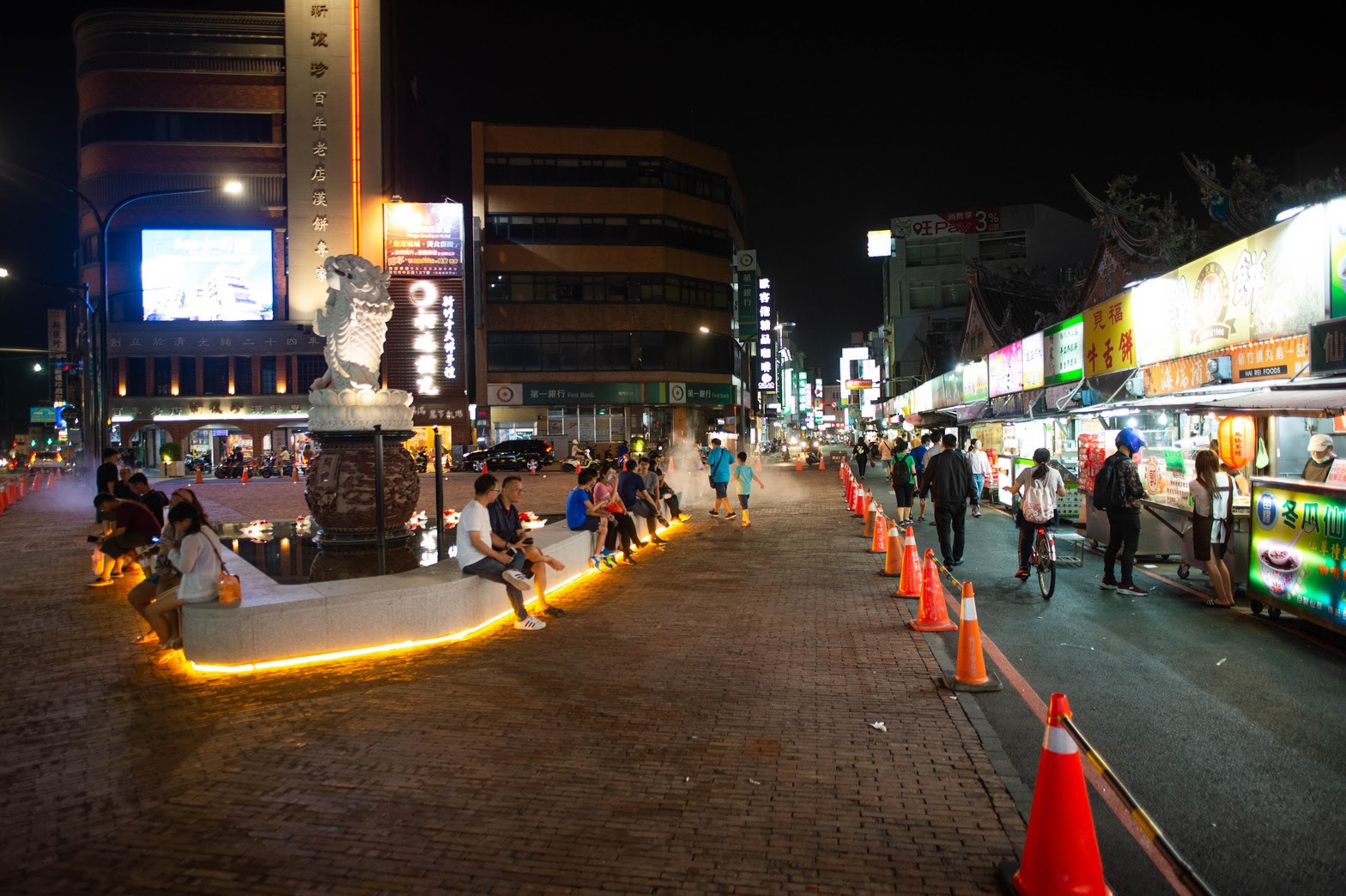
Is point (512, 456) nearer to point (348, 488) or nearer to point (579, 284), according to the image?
point (579, 284)

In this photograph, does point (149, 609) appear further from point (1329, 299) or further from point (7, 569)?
point (1329, 299)

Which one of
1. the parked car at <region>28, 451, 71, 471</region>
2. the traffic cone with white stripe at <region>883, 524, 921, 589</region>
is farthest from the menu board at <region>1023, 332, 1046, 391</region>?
the parked car at <region>28, 451, 71, 471</region>

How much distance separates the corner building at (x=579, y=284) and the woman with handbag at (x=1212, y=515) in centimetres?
4744

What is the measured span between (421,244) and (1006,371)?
32.6m

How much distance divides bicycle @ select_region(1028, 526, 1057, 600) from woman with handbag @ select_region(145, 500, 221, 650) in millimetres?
8442

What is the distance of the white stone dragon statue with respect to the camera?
12586mm

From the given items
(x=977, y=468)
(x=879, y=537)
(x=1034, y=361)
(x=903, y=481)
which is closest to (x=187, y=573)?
(x=879, y=537)

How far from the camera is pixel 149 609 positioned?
770cm

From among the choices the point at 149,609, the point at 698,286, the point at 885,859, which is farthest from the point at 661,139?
the point at 885,859

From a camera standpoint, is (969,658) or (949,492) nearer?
(969,658)

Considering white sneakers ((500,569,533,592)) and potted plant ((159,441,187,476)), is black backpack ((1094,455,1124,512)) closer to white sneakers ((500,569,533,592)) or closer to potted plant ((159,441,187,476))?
white sneakers ((500,569,533,592))

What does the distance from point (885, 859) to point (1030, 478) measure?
797 cm

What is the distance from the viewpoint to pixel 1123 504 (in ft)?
33.1

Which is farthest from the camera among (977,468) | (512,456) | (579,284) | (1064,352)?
(579,284)
